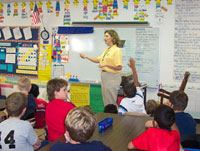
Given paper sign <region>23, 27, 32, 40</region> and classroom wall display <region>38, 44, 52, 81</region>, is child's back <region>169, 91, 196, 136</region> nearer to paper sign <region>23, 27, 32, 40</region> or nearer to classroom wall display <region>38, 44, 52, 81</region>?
classroom wall display <region>38, 44, 52, 81</region>

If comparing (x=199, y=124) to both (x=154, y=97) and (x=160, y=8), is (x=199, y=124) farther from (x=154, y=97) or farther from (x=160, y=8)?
(x=160, y=8)

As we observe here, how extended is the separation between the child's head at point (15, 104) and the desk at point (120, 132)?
462 millimetres

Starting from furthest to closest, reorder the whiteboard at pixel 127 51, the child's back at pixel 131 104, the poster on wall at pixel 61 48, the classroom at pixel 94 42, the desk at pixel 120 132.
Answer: the poster on wall at pixel 61 48 → the whiteboard at pixel 127 51 → the classroom at pixel 94 42 → the child's back at pixel 131 104 → the desk at pixel 120 132

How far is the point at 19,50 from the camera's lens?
19.3 feet

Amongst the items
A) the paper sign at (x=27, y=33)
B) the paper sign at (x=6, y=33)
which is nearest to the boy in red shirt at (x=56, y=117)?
the paper sign at (x=27, y=33)

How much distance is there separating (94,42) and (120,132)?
3513mm

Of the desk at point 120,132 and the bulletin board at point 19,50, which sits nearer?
the desk at point 120,132

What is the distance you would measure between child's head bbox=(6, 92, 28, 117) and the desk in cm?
46

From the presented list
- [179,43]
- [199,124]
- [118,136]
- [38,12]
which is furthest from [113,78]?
[38,12]

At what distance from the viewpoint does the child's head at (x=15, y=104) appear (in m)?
1.96

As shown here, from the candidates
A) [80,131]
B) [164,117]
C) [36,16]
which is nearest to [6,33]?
[36,16]

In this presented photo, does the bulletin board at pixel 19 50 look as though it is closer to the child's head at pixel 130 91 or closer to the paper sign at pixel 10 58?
the paper sign at pixel 10 58

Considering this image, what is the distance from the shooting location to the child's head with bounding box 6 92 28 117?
6.44ft

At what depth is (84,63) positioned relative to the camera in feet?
17.4
